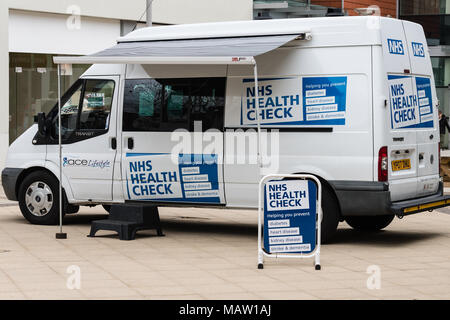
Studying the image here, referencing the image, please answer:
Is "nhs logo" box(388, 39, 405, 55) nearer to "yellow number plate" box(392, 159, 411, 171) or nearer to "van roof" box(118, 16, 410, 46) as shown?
"van roof" box(118, 16, 410, 46)

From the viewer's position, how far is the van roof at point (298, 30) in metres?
10.8

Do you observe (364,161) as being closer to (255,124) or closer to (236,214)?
(255,124)

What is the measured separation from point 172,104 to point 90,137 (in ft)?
4.14

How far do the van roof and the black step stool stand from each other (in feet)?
7.09

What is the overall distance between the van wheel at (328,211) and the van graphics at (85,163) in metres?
2.88

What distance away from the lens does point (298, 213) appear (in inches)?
382

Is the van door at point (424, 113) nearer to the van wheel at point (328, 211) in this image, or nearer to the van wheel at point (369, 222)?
the van wheel at point (369, 222)

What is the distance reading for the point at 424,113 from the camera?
1188 cm

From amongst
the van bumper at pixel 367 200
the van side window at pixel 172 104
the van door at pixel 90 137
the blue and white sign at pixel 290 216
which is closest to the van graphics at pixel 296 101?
the van side window at pixel 172 104

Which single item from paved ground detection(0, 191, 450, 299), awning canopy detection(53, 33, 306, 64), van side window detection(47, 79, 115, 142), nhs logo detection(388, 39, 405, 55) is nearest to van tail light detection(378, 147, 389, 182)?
paved ground detection(0, 191, 450, 299)

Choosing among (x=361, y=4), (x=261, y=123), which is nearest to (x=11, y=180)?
(x=261, y=123)

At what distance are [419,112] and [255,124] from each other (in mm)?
2029

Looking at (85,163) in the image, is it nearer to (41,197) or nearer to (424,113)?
(41,197)

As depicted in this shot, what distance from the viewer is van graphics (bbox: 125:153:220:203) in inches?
457
